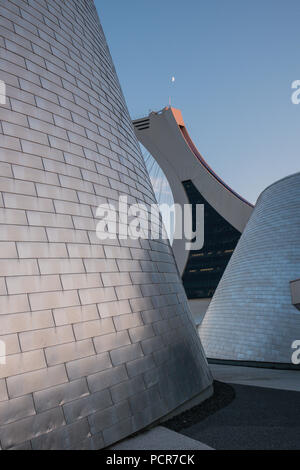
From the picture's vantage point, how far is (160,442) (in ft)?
19.1

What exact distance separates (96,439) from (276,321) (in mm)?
13688

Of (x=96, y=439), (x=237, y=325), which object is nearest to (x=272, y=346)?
(x=237, y=325)

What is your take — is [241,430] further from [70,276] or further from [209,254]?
[209,254]

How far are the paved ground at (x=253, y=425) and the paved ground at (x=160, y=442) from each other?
20cm

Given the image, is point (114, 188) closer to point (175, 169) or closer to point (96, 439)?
point (96, 439)

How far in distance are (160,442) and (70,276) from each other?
2823mm

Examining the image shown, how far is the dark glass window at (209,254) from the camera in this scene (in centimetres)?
4409

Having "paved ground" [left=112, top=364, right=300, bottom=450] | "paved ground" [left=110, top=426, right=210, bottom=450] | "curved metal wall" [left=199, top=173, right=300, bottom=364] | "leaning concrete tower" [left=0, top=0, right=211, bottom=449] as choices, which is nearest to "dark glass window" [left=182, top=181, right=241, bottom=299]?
"curved metal wall" [left=199, top=173, right=300, bottom=364]

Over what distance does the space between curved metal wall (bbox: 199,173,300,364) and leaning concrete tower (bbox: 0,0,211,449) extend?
9.08m

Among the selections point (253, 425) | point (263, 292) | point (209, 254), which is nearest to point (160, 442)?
point (253, 425)

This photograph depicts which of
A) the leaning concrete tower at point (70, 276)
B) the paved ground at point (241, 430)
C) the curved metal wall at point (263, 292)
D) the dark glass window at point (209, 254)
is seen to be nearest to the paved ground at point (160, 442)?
the paved ground at point (241, 430)

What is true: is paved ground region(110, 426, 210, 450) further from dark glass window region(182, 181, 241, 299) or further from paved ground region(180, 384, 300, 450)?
dark glass window region(182, 181, 241, 299)

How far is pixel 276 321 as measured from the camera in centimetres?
1752

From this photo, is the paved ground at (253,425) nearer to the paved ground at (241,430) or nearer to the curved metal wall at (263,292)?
the paved ground at (241,430)
